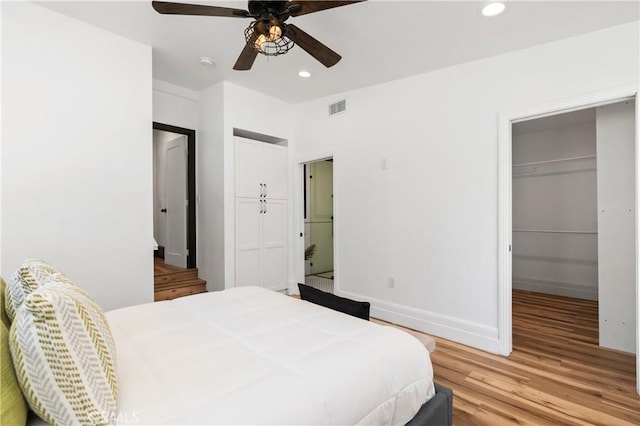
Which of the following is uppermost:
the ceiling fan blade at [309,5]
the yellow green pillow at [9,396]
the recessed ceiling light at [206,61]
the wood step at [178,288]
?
the recessed ceiling light at [206,61]

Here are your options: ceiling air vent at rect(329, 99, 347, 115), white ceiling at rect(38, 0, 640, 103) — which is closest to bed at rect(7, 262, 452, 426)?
white ceiling at rect(38, 0, 640, 103)

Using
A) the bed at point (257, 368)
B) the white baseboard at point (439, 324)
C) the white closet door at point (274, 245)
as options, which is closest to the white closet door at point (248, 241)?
the white closet door at point (274, 245)

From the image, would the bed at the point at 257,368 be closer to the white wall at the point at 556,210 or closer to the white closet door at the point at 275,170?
the white closet door at the point at 275,170

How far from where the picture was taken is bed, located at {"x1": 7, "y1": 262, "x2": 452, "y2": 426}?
91 centimetres

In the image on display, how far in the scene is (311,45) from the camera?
6.79 ft

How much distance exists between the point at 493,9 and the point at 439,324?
9.02 feet

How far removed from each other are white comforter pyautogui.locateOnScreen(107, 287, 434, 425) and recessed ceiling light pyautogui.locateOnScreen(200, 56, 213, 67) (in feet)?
8.11

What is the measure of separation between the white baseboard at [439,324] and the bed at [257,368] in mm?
1660

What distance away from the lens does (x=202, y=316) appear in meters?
1.69

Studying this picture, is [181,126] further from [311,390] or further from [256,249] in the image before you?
[311,390]

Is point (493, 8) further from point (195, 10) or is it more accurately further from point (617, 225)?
point (617, 225)

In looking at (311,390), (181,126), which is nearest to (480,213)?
(311,390)

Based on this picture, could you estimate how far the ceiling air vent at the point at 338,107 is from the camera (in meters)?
3.92

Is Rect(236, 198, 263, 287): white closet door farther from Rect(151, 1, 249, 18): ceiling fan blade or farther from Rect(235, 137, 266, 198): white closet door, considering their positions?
Rect(151, 1, 249, 18): ceiling fan blade
